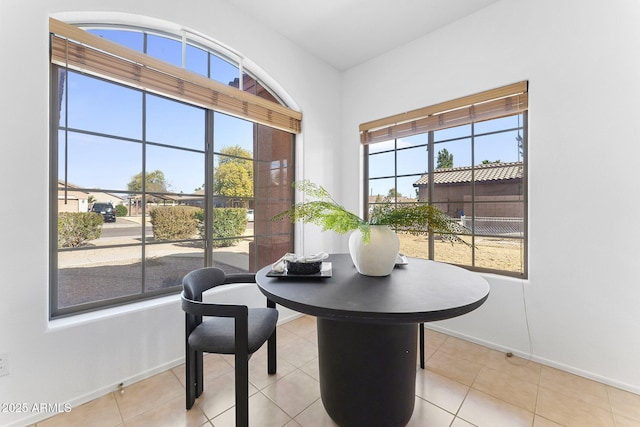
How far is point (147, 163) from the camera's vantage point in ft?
6.73

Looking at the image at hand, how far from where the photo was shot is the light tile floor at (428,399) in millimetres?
1500

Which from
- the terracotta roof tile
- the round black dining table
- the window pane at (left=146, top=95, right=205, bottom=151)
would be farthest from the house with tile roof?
the window pane at (left=146, top=95, right=205, bottom=151)

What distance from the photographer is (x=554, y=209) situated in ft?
6.66

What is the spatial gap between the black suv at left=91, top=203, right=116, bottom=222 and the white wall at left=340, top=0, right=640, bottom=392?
121 inches

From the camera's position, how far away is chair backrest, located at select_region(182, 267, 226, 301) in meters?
1.50

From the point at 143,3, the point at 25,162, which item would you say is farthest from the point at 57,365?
the point at 143,3

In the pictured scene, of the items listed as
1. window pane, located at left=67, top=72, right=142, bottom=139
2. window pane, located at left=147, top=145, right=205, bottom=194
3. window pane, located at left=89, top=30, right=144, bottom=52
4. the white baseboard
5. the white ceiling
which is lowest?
the white baseboard

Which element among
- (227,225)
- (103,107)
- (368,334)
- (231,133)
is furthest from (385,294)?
(103,107)

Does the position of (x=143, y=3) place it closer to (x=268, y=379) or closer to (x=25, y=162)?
(x=25, y=162)

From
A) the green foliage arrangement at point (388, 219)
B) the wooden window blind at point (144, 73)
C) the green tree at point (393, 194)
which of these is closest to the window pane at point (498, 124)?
the green tree at point (393, 194)

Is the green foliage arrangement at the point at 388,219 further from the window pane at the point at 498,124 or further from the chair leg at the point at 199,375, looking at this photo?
the window pane at the point at 498,124

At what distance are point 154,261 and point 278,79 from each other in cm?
211

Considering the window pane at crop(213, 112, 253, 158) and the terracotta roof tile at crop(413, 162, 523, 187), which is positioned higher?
the window pane at crop(213, 112, 253, 158)

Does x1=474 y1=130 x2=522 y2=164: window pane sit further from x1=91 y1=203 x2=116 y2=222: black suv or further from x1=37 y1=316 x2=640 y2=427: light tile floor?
x1=91 y1=203 x2=116 y2=222: black suv
